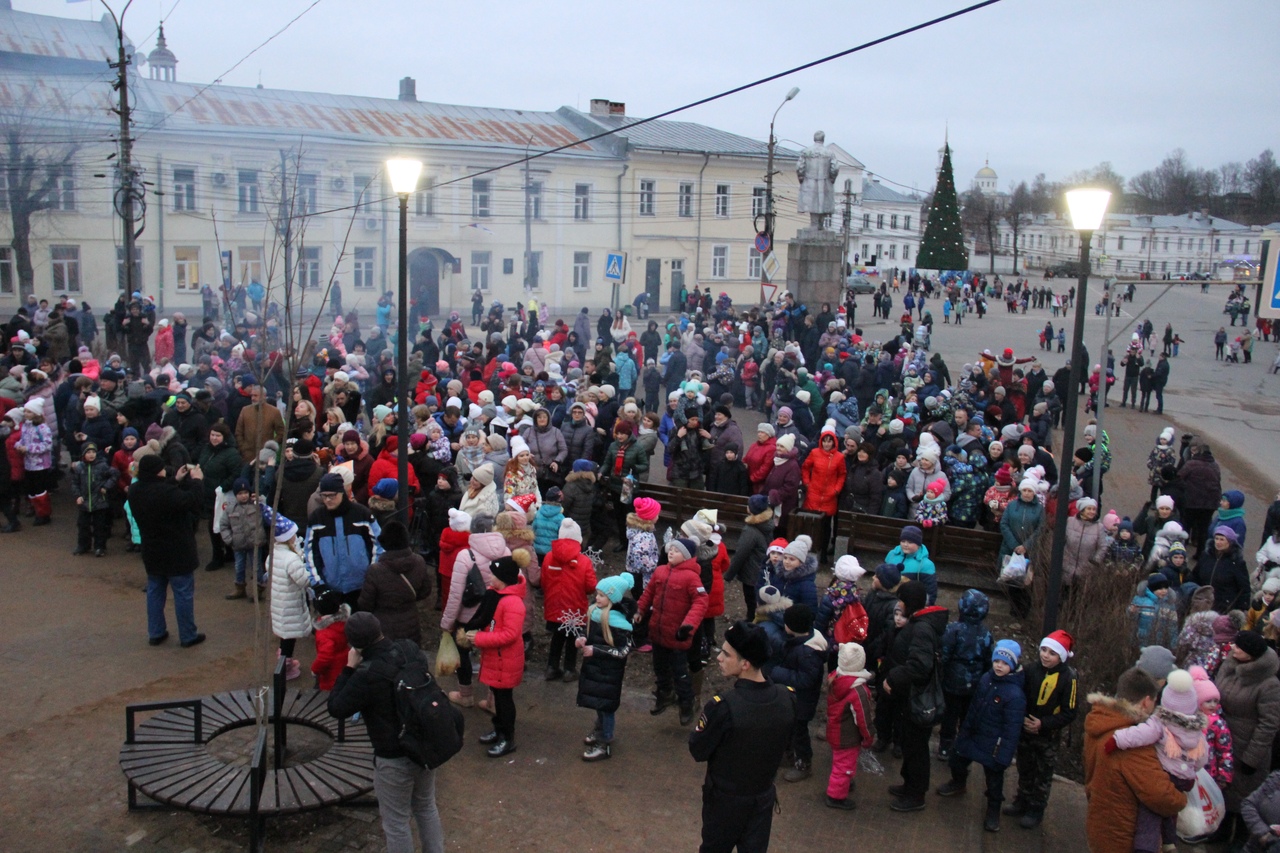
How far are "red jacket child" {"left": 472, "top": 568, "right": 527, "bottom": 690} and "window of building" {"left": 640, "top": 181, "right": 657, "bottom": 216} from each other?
119 feet

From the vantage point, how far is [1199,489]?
11.4m

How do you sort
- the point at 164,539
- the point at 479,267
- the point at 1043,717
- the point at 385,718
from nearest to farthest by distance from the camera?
the point at 385,718 → the point at 1043,717 → the point at 164,539 → the point at 479,267

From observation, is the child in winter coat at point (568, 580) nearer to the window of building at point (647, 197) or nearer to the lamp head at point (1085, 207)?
the lamp head at point (1085, 207)

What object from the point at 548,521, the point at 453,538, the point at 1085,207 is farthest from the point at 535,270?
the point at 1085,207

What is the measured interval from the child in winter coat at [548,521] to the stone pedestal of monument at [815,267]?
18.9m

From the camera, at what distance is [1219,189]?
112500 millimetres

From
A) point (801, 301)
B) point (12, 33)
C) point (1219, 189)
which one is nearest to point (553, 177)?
point (801, 301)

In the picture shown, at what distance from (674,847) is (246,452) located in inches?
301

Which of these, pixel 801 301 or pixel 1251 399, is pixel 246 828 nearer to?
pixel 801 301

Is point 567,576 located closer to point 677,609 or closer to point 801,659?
point 677,609

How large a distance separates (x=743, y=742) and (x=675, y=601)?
2481mm

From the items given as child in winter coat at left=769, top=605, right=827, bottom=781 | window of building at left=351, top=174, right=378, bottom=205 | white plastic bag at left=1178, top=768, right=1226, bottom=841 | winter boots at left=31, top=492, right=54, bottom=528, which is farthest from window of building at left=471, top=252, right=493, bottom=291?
white plastic bag at left=1178, top=768, right=1226, bottom=841

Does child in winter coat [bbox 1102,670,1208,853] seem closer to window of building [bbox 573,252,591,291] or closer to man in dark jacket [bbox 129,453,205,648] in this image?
man in dark jacket [bbox 129,453,205,648]

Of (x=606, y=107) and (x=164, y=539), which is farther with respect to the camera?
(x=606, y=107)
